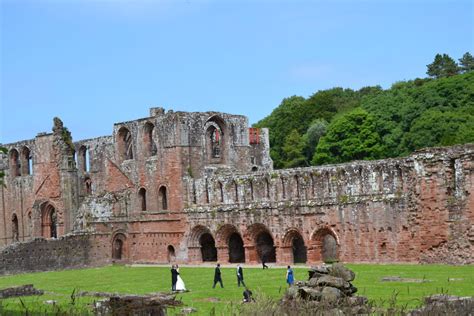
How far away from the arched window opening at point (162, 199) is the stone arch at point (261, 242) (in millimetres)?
5595

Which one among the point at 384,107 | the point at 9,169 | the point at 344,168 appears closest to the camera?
the point at 344,168

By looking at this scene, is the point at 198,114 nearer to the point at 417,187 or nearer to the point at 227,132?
the point at 227,132

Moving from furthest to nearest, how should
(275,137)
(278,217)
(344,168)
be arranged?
1. (275,137)
2. (278,217)
3. (344,168)

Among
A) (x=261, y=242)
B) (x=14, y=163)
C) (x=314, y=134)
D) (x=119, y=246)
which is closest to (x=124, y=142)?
(x=119, y=246)

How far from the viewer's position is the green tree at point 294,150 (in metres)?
70.3

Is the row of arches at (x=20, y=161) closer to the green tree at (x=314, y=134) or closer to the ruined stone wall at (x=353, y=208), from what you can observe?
the ruined stone wall at (x=353, y=208)

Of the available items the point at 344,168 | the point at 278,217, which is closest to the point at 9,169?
the point at 278,217

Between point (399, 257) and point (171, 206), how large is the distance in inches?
513

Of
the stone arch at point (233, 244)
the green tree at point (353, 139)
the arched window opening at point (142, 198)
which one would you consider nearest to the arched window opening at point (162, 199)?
the arched window opening at point (142, 198)

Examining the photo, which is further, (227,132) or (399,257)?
(227,132)

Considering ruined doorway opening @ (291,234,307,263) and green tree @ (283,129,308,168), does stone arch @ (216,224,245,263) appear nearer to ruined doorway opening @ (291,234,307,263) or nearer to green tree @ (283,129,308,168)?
ruined doorway opening @ (291,234,307,263)

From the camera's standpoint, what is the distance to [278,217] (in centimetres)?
3581

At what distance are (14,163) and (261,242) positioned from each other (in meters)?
20.4

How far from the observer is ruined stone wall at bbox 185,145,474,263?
29.8m
